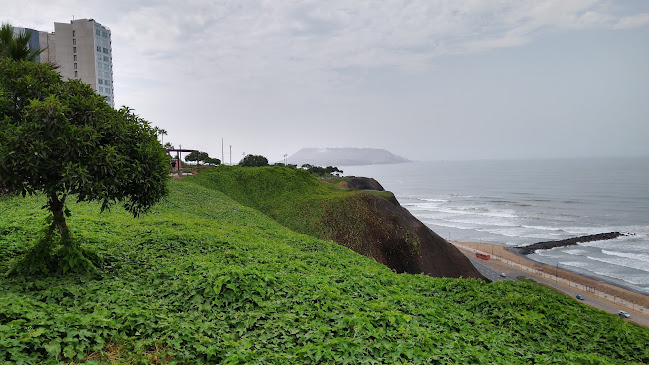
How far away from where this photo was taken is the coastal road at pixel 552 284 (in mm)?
28781

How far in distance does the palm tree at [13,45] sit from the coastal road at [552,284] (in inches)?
1230

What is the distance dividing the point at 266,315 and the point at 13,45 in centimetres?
805

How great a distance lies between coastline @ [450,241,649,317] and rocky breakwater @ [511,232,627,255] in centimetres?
211

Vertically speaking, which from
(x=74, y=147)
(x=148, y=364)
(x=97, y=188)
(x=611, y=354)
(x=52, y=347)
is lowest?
(x=611, y=354)

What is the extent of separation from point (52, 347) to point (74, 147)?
3.65m

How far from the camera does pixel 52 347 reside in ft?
15.6

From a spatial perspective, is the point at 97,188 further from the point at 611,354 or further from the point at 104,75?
the point at 104,75

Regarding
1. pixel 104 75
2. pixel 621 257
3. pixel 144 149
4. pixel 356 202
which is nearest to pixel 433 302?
pixel 144 149

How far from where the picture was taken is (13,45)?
26.3 ft

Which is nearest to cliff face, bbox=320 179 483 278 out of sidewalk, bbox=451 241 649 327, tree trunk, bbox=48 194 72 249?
sidewalk, bbox=451 241 649 327

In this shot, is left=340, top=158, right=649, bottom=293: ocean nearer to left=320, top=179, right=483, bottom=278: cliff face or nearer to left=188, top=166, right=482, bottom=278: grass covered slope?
left=320, top=179, right=483, bottom=278: cliff face

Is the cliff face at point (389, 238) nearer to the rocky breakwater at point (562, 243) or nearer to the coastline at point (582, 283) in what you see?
the coastline at point (582, 283)

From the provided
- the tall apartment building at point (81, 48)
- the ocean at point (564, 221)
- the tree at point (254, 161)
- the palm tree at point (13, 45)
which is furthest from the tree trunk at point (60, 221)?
the tall apartment building at point (81, 48)

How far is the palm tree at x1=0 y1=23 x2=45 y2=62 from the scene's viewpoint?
7985 mm
